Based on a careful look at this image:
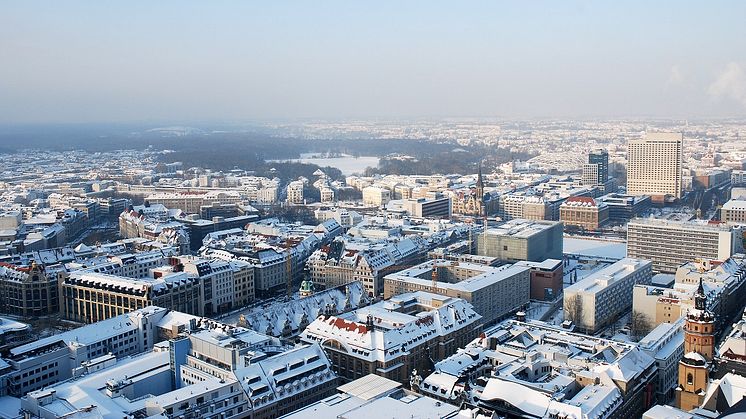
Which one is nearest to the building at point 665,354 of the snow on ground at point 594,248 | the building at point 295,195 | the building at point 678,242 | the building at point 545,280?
the building at point 545,280

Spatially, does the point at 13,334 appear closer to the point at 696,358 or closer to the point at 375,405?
the point at 375,405

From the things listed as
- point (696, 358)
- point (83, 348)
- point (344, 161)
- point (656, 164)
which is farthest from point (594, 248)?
point (344, 161)

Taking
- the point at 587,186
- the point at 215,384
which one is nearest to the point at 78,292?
the point at 215,384

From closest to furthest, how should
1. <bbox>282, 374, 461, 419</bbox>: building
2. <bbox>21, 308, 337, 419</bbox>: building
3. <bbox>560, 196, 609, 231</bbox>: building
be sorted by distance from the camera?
<bbox>282, 374, 461, 419</bbox>: building, <bbox>21, 308, 337, 419</bbox>: building, <bbox>560, 196, 609, 231</bbox>: building

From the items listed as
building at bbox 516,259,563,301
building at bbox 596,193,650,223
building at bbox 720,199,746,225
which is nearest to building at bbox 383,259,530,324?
building at bbox 516,259,563,301

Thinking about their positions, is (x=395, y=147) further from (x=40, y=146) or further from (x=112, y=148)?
(x=40, y=146)

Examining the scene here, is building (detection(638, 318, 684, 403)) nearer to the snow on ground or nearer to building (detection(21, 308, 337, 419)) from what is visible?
building (detection(21, 308, 337, 419))

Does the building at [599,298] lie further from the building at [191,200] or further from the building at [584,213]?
the building at [191,200]
